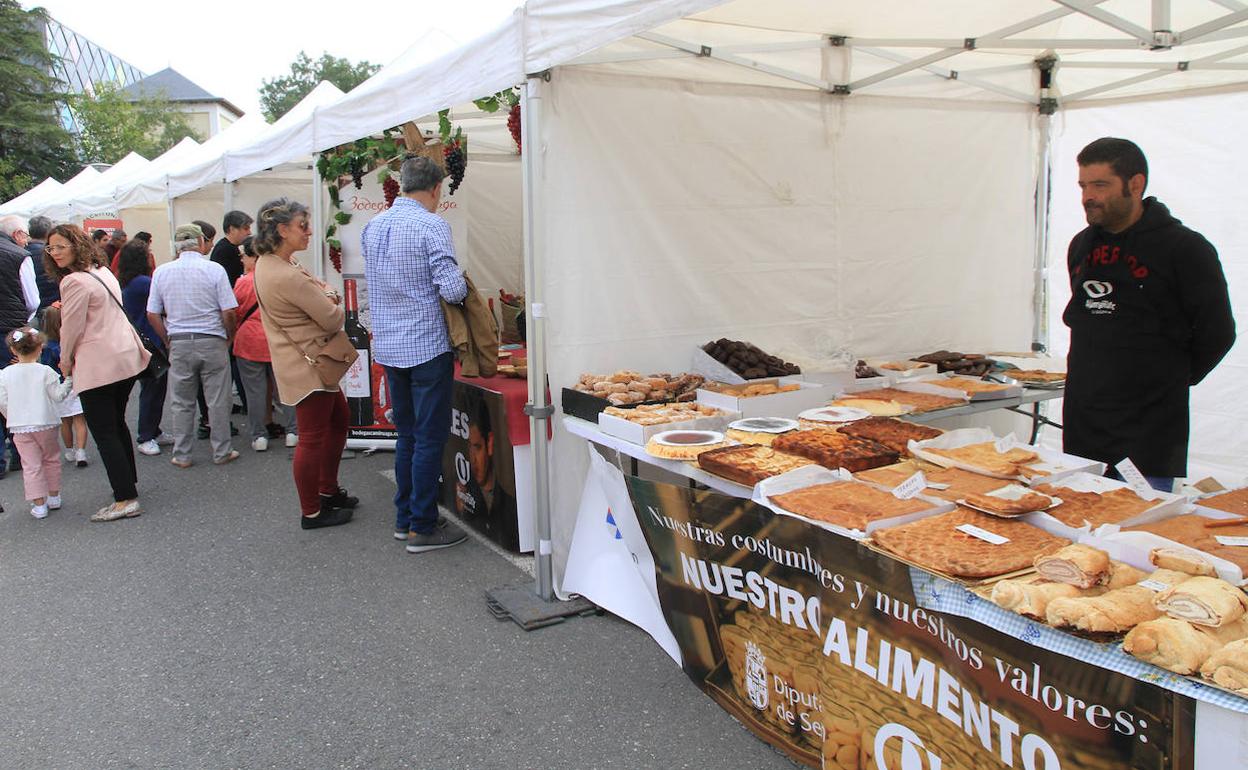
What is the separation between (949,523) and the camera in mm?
2383

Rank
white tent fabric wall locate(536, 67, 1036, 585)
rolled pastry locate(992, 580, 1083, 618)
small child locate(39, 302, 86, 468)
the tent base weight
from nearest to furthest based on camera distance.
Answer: rolled pastry locate(992, 580, 1083, 618), the tent base weight, white tent fabric wall locate(536, 67, 1036, 585), small child locate(39, 302, 86, 468)

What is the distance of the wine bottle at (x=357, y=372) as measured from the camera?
664 centimetres

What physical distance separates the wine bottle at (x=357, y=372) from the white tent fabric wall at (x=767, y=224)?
3115 mm

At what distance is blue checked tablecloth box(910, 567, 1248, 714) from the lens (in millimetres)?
1580

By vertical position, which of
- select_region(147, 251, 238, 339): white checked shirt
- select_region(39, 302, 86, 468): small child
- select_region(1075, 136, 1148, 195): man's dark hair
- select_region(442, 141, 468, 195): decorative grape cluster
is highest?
select_region(442, 141, 468, 195): decorative grape cluster

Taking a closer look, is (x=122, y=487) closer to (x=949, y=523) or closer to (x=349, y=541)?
(x=349, y=541)

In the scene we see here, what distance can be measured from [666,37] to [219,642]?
11.3ft

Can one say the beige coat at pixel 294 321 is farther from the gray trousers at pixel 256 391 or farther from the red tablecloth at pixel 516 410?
the gray trousers at pixel 256 391

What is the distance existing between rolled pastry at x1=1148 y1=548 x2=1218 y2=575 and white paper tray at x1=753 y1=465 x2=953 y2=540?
603 millimetres

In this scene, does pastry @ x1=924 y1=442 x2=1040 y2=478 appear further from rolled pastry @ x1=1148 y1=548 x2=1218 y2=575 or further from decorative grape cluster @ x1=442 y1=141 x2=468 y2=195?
decorative grape cluster @ x1=442 y1=141 x2=468 y2=195

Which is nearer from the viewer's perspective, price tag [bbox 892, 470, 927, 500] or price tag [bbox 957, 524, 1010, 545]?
price tag [bbox 957, 524, 1010, 545]

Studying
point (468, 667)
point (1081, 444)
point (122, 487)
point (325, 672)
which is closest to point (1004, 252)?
point (1081, 444)

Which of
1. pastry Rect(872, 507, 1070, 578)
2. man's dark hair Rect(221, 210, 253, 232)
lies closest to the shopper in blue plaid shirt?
pastry Rect(872, 507, 1070, 578)

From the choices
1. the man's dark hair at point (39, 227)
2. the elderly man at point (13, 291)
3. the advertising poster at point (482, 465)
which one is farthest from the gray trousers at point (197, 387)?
the advertising poster at point (482, 465)
